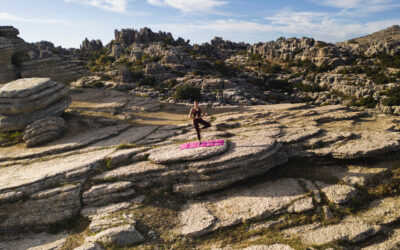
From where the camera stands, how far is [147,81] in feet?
164

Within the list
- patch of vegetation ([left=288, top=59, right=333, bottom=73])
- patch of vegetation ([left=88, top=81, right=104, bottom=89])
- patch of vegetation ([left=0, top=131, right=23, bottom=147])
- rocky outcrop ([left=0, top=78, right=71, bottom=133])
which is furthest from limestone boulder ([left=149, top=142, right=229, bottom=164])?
patch of vegetation ([left=288, top=59, right=333, bottom=73])

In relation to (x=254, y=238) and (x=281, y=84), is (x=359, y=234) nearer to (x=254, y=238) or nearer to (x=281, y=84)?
(x=254, y=238)

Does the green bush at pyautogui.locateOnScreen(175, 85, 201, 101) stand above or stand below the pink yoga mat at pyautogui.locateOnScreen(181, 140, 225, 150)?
above

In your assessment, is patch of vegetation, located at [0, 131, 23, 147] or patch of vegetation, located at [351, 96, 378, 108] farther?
patch of vegetation, located at [351, 96, 378, 108]

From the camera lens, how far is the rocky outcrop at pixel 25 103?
61.9ft

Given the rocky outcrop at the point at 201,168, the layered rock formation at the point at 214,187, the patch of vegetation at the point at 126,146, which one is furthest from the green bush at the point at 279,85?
the patch of vegetation at the point at 126,146

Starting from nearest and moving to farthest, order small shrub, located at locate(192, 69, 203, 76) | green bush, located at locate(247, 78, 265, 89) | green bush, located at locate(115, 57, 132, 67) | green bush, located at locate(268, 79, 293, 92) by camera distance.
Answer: small shrub, located at locate(192, 69, 203, 76) < green bush, located at locate(268, 79, 293, 92) < green bush, located at locate(247, 78, 265, 89) < green bush, located at locate(115, 57, 132, 67)

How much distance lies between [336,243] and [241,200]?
4.50 m

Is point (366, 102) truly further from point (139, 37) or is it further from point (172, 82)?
point (139, 37)

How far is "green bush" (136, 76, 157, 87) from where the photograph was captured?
A: 4898 cm

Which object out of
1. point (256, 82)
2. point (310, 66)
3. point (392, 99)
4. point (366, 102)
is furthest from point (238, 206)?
point (310, 66)

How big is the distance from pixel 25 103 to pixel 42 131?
323 cm

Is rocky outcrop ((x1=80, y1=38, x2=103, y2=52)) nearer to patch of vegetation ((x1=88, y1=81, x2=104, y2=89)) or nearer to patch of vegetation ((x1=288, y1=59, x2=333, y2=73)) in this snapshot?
patch of vegetation ((x1=88, y1=81, x2=104, y2=89))

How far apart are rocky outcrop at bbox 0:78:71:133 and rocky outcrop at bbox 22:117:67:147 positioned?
1.27 meters
